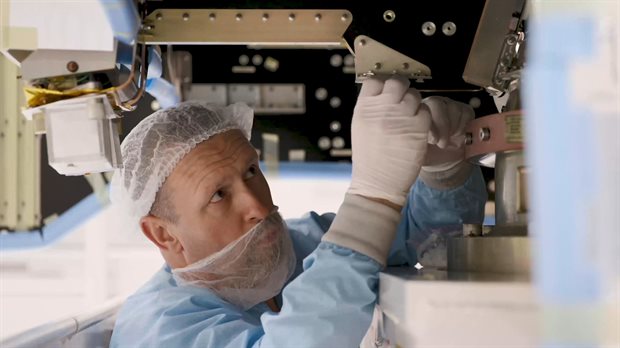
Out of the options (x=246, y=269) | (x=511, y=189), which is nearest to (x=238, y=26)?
(x=511, y=189)

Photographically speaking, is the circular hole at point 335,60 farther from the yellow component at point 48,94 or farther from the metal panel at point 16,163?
the yellow component at point 48,94

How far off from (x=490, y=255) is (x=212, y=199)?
0.87 meters

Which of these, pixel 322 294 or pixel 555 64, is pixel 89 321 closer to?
pixel 322 294

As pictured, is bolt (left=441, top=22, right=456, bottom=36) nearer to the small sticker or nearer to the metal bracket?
the metal bracket

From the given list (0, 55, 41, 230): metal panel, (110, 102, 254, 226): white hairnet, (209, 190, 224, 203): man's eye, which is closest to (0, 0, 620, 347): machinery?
(110, 102, 254, 226): white hairnet

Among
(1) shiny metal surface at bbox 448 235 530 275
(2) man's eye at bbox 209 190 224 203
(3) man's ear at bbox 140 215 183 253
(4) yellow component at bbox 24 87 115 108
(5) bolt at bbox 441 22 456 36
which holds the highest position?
(5) bolt at bbox 441 22 456 36

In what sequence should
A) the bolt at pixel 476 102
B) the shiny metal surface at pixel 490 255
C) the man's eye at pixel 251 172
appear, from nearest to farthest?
the shiny metal surface at pixel 490 255, the bolt at pixel 476 102, the man's eye at pixel 251 172

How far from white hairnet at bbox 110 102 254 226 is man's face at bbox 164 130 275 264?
0.03 metres

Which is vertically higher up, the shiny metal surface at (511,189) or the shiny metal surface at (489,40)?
the shiny metal surface at (489,40)

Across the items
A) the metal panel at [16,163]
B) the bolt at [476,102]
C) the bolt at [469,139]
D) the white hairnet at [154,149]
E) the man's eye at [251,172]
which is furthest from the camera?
the metal panel at [16,163]

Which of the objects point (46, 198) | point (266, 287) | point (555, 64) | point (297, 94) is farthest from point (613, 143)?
point (46, 198)

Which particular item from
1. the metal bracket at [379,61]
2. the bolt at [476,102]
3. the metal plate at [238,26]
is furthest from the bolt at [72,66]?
the bolt at [476,102]

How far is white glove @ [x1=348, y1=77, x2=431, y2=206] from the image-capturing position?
1.01 meters

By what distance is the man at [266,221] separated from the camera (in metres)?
1.01
